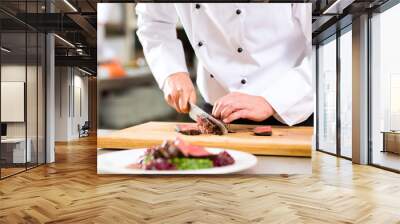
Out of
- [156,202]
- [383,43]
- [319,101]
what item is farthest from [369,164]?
[156,202]

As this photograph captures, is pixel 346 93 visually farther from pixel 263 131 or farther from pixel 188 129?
pixel 188 129

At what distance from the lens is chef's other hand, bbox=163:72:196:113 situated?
450 cm

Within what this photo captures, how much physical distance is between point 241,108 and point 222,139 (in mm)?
430

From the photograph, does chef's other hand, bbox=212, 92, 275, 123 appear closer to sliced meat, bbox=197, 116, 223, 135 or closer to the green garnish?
sliced meat, bbox=197, 116, 223, 135

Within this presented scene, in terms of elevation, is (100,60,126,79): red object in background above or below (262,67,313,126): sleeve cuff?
above

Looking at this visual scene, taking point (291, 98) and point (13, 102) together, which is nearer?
point (291, 98)

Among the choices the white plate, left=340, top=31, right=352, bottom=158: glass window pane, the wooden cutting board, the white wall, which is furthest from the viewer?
the white wall

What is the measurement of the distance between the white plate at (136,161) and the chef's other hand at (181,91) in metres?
0.56

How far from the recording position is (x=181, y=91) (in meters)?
4.50

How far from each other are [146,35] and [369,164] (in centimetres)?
471

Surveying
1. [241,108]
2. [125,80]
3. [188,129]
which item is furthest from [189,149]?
[125,80]

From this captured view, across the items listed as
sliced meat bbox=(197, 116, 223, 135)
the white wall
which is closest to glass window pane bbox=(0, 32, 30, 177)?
sliced meat bbox=(197, 116, 223, 135)

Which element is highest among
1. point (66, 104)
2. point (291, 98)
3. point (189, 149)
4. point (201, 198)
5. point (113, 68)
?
point (113, 68)

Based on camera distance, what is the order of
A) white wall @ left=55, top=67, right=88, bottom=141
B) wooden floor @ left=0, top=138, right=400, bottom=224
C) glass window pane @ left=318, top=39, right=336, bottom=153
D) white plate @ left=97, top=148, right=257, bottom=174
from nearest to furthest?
wooden floor @ left=0, top=138, right=400, bottom=224 < white plate @ left=97, top=148, right=257, bottom=174 < glass window pane @ left=318, top=39, right=336, bottom=153 < white wall @ left=55, top=67, right=88, bottom=141
